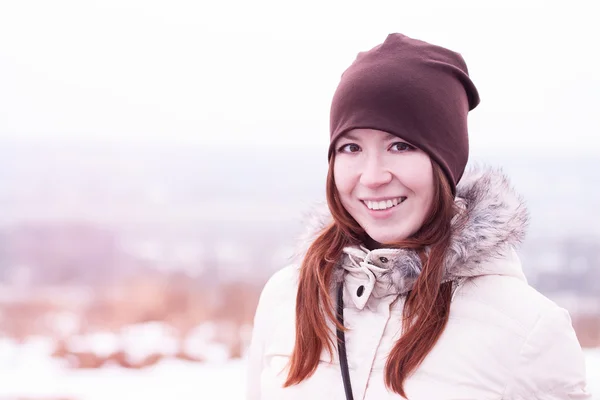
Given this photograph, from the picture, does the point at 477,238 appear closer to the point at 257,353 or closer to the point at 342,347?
the point at 342,347

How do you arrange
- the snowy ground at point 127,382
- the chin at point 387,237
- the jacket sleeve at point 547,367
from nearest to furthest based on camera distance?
the jacket sleeve at point 547,367, the chin at point 387,237, the snowy ground at point 127,382

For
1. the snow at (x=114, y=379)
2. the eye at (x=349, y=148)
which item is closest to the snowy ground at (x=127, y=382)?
the snow at (x=114, y=379)

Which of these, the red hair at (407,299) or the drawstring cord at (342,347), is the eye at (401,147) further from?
the drawstring cord at (342,347)

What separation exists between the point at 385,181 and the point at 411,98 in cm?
14

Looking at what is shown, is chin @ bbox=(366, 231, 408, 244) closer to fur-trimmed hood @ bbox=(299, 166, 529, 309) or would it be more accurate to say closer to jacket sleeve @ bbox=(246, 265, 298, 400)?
fur-trimmed hood @ bbox=(299, 166, 529, 309)

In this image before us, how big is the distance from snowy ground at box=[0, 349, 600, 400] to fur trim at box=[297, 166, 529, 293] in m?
1.48

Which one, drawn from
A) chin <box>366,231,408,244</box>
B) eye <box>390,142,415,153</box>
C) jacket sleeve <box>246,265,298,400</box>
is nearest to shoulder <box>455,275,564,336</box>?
chin <box>366,231,408,244</box>

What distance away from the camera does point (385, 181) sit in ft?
3.33

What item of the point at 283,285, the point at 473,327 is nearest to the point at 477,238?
the point at 473,327

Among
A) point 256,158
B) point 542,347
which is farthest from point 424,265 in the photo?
point 256,158

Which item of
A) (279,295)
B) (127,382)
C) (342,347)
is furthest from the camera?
(127,382)

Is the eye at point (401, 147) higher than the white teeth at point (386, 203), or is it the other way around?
the eye at point (401, 147)

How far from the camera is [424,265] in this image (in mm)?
1010

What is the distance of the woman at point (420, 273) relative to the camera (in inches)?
37.9
